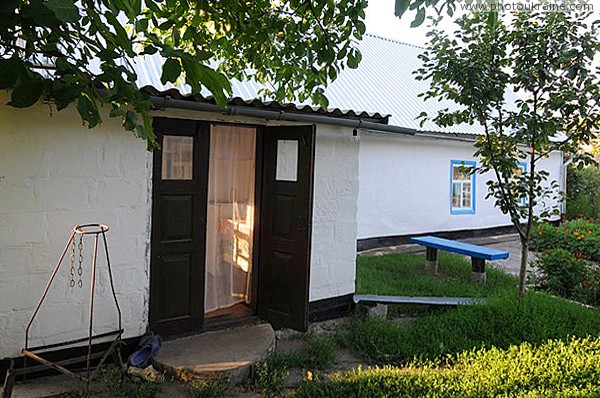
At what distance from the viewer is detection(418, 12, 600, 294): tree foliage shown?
5562 mm

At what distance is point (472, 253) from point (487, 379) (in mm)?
4003

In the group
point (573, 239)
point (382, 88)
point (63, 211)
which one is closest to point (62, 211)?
point (63, 211)

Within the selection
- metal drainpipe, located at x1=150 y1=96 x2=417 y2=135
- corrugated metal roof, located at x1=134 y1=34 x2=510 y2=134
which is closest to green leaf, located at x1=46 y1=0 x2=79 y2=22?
metal drainpipe, located at x1=150 y1=96 x2=417 y2=135

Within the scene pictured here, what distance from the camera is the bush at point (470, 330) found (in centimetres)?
493

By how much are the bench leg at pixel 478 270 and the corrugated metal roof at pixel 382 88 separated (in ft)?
11.3

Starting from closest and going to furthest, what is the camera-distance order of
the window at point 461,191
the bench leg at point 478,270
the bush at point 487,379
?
1. the bush at point 487,379
2. the bench leg at point 478,270
3. the window at point 461,191

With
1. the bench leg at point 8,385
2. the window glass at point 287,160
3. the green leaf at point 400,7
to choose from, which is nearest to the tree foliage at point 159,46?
the window glass at point 287,160

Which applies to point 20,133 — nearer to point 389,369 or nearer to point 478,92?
point 389,369

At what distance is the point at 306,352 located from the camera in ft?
15.9

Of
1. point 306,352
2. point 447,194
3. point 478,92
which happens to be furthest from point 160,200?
point 447,194

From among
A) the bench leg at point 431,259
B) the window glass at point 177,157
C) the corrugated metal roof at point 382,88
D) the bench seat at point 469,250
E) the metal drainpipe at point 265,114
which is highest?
the corrugated metal roof at point 382,88

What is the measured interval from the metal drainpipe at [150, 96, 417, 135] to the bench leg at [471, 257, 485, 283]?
286cm

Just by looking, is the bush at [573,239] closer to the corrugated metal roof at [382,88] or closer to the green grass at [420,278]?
the green grass at [420,278]

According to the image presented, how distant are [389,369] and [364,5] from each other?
10.3 ft
